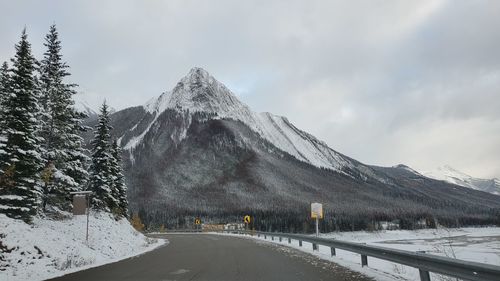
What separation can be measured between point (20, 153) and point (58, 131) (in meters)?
7.55

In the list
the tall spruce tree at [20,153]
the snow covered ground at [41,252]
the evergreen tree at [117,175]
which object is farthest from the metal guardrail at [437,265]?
the evergreen tree at [117,175]

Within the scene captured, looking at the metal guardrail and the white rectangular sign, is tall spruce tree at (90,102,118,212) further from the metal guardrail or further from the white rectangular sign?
the metal guardrail

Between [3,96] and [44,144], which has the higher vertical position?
[3,96]

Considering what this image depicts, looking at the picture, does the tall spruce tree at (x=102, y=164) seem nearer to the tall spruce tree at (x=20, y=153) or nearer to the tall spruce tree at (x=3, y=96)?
the tall spruce tree at (x=3, y=96)

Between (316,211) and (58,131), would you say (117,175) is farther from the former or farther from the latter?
(316,211)

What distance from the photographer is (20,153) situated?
24.5 metres

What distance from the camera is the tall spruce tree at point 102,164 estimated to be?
41.5m

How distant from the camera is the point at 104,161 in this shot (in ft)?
140

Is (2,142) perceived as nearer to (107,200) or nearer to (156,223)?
(107,200)

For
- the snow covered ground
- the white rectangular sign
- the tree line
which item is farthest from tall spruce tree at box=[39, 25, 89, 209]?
the white rectangular sign

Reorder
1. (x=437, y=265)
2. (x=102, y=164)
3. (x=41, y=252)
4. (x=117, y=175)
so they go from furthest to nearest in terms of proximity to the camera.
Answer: (x=117, y=175) < (x=102, y=164) < (x=41, y=252) < (x=437, y=265)

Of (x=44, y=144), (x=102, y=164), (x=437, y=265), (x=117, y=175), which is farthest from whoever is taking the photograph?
(x=117, y=175)

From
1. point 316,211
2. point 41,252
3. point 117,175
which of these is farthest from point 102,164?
point 41,252

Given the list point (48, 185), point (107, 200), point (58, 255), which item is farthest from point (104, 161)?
point (58, 255)
